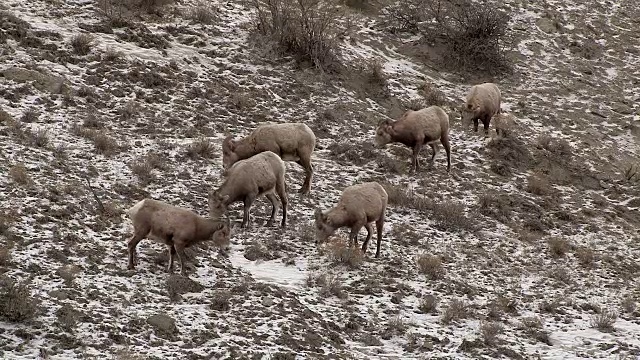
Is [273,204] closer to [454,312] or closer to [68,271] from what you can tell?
[454,312]

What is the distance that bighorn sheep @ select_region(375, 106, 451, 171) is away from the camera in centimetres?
1777

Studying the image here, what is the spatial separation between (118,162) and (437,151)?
8321mm

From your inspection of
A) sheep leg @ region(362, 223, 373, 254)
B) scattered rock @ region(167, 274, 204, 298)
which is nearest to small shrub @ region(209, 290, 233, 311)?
scattered rock @ region(167, 274, 204, 298)

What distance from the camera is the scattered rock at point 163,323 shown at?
31.1 feet

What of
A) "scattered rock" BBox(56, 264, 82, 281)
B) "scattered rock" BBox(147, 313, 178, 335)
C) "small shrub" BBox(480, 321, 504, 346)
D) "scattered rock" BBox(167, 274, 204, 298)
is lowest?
"small shrub" BBox(480, 321, 504, 346)

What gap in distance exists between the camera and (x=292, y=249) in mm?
13102

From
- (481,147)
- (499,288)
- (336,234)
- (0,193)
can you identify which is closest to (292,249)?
(336,234)

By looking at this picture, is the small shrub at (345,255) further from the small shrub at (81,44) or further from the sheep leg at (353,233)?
the small shrub at (81,44)

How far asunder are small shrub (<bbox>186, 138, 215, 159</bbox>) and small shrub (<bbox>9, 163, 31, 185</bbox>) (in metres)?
3.87

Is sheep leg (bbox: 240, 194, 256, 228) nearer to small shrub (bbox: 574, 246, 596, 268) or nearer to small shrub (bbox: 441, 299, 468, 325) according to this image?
small shrub (bbox: 441, 299, 468, 325)

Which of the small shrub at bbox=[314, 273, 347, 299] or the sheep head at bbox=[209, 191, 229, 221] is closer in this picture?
the small shrub at bbox=[314, 273, 347, 299]

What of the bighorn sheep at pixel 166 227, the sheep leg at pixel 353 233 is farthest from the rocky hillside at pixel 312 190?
the bighorn sheep at pixel 166 227

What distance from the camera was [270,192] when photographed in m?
13.8

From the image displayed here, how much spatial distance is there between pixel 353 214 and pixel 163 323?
4.59 meters
